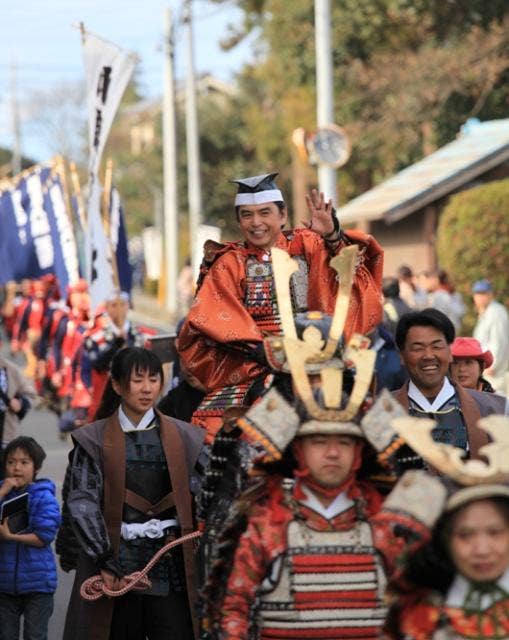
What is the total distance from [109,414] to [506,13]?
2570 centimetres

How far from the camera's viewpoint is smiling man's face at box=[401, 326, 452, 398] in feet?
20.8

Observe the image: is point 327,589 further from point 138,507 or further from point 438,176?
point 438,176

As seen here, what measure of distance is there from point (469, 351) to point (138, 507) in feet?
8.02

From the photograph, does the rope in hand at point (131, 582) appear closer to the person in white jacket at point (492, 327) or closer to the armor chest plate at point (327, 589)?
the armor chest plate at point (327, 589)

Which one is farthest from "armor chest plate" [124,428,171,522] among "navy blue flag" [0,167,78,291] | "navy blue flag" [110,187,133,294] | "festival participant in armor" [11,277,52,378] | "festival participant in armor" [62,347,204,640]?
"festival participant in armor" [11,277,52,378]

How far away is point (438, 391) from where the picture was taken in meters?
6.33

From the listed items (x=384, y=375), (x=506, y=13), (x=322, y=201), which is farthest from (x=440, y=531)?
(x=506, y=13)

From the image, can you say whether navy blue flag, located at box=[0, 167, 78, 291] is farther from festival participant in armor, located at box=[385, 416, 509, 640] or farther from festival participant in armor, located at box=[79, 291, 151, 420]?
festival participant in armor, located at box=[385, 416, 509, 640]

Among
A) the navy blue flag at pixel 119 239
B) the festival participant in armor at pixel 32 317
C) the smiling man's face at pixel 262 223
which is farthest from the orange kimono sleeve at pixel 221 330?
the festival participant in armor at pixel 32 317

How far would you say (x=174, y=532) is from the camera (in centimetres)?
636

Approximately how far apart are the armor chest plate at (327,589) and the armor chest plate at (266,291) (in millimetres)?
2374

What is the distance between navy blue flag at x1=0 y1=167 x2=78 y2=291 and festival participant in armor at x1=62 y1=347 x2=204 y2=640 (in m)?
8.95

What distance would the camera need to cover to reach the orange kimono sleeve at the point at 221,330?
6828 millimetres

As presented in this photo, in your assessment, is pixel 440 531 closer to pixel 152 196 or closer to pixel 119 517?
pixel 119 517
